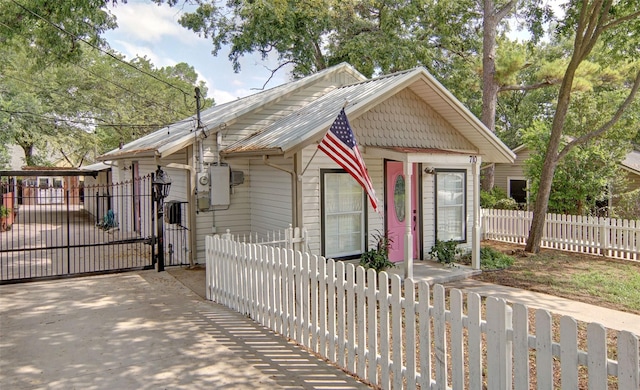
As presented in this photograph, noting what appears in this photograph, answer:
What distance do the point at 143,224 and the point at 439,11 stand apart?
14160 mm

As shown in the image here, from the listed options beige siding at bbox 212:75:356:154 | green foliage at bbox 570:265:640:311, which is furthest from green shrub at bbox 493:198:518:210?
beige siding at bbox 212:75:356:154

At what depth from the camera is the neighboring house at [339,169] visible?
892 cm

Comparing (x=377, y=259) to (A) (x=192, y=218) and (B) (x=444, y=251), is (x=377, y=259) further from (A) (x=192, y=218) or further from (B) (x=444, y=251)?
(A) (x=192, y=218)

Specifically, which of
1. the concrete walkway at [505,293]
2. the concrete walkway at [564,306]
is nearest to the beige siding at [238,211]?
the concrete walkway at [505,293]

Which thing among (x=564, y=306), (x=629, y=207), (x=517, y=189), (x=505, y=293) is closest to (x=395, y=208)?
(x=505, y=293)

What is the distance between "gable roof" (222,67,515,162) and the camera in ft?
27.0

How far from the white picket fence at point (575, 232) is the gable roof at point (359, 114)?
9.31 ft

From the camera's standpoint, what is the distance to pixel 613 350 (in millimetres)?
5125

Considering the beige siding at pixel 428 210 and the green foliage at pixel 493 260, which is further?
the beige siding at pixel 428 210

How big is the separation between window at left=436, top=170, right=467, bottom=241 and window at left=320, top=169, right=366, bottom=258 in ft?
7.65

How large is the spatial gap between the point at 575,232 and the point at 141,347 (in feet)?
38.0

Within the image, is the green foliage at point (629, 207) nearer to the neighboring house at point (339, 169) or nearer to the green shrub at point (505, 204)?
the green shrub at point (505, 204)

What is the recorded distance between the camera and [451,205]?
11.2 metres

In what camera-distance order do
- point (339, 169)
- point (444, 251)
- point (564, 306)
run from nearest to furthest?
point (564, 306) < point (339, 169) < point (444, 251)
